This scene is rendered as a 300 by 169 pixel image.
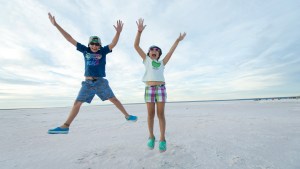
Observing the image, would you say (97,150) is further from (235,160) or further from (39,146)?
(235,160)

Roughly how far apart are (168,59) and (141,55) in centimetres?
63

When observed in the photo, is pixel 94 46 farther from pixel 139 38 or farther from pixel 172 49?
pixel 172 49

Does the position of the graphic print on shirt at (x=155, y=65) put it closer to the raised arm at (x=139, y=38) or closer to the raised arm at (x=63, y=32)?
the raised arm at (x=139, y=38)

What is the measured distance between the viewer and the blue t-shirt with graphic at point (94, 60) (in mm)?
4109

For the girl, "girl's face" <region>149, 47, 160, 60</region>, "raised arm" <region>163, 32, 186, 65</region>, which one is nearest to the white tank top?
the girl

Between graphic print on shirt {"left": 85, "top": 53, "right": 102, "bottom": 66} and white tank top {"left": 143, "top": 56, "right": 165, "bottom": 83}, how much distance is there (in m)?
1.04

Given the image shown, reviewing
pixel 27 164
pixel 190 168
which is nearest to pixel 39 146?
pixel 27 164

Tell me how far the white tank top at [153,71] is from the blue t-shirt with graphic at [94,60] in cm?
92

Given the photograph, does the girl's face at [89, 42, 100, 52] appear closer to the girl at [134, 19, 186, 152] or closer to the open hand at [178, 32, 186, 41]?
the girl at [134, 19, 186, 152]

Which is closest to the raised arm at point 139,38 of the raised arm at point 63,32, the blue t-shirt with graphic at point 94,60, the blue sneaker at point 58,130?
the blue t-shirt with graphic at point 94,60

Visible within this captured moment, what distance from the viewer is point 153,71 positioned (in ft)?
13.7

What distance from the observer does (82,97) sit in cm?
415

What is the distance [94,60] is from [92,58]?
6cm

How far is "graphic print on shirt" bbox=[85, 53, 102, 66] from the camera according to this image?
4.12 m
